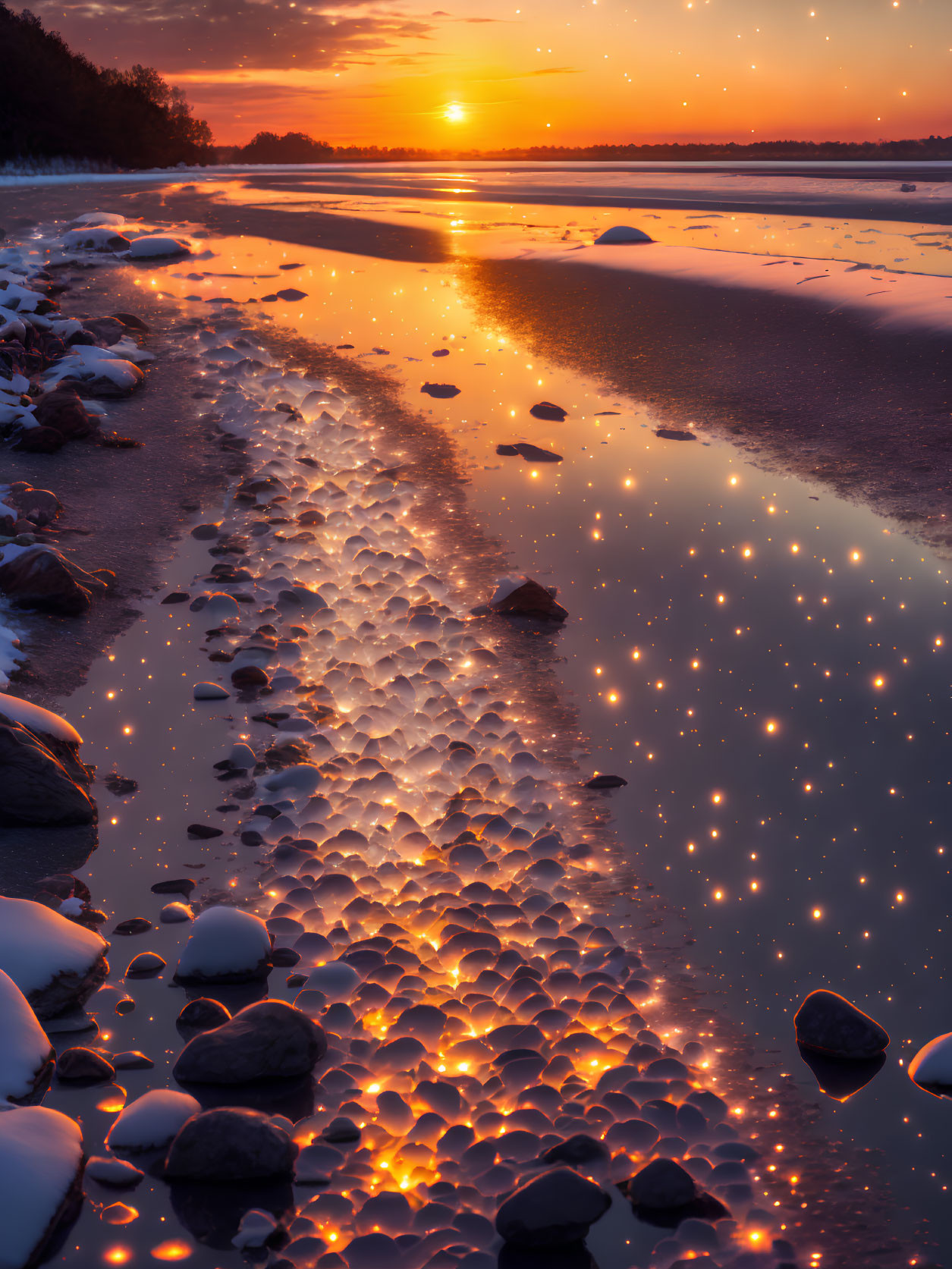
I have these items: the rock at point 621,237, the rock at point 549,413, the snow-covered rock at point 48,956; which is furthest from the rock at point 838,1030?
the rock at point 621,237

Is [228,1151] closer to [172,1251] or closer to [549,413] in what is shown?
[172,1251]

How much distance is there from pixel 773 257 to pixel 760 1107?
9.95 metres

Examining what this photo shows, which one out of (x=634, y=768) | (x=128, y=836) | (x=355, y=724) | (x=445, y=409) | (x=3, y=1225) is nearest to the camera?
(x=3, y=1225)

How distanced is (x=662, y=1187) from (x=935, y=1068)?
1.98 ft

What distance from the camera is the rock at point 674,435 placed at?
5258 millimetres

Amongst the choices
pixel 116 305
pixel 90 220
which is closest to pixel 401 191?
pixel 90 220

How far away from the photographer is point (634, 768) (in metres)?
2.69

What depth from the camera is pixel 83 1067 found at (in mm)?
1729

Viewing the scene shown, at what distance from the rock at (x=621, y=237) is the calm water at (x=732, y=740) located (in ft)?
23.9

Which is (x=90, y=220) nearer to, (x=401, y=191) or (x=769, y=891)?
(x=401, y=191)

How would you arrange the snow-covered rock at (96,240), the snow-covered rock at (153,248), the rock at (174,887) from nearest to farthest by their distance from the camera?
the rock at (174,887)
the snow-covered rock at (153,248)
the snow-covered rock at (96,240)

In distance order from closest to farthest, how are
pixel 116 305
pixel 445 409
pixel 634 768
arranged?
pixel 634 768, pixel 445 409, pixel 116 305

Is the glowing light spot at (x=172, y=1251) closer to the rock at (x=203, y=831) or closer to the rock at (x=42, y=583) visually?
the rock at (x=203, y=831)

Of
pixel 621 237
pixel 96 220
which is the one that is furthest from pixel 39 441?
pixel 96 220
